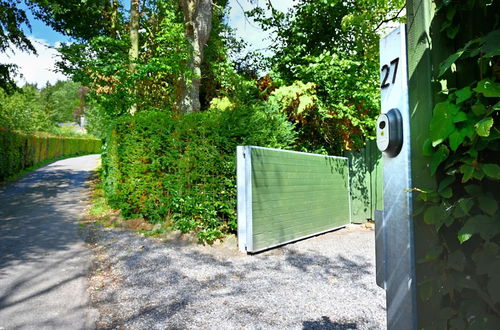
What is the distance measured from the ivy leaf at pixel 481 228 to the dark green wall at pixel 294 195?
5135mm

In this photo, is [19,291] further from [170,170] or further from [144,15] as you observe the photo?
[144,15]

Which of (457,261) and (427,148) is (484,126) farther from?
(457,261)

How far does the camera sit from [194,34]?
10.7 metres

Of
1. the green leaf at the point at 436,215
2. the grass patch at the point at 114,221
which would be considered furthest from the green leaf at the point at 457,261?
the grass patch at the point at 114,221

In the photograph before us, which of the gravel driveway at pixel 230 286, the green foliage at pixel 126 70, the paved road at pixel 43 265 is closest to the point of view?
the gravel driveway at pixel 230 286

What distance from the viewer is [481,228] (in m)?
1.05

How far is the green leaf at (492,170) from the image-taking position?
101cm

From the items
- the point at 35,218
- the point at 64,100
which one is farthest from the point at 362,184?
the point at 64,100

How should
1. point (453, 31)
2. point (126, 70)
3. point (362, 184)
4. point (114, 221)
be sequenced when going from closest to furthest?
point (453, 31)
point (114, 221)
point (362, 184)
point (126, 70)

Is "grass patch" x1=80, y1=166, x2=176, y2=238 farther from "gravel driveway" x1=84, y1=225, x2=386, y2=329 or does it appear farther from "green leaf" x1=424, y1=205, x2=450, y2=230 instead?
"green leaf" x1=424, y1=205, x2=450, y2=230

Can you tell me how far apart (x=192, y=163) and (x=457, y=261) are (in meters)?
5.93

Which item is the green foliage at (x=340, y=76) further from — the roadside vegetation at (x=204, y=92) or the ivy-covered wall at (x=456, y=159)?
the ivy-covered wall at (x=456, y=159)

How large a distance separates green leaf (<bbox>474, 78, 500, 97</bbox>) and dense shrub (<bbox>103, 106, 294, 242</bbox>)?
549 cm

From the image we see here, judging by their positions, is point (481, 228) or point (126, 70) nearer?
point (481, 228)
